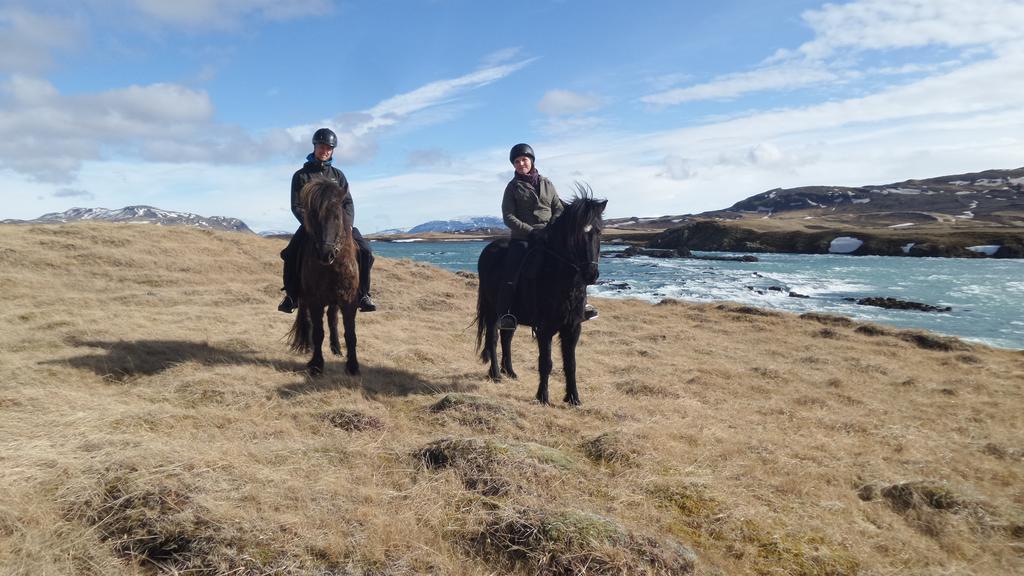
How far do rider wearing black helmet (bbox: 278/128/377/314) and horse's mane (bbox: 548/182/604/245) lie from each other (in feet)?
10.7

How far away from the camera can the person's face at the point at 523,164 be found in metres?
8.30

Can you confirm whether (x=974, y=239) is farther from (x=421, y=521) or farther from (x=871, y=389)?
(x=421, y=521)

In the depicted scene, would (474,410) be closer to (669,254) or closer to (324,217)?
(324,217)

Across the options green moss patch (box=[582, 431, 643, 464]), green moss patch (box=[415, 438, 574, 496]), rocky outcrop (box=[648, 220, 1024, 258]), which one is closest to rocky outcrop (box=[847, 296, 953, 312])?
green moss patch (box=[582, 431, 643, 464])

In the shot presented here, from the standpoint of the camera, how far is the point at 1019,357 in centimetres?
1525

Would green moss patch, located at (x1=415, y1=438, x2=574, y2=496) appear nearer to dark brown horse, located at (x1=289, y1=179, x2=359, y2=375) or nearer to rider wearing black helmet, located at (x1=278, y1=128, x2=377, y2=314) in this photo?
dark brown horse, located at (x1=289, y1=179, x2=359, y2=375)

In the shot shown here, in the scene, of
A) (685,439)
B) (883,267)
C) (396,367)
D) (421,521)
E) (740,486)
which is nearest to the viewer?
(421,521)

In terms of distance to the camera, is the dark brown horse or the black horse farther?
the dark brown horse

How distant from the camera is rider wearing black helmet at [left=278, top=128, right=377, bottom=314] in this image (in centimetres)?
849

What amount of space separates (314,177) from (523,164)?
11.2ft

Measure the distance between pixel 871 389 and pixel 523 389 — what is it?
24.7 feet

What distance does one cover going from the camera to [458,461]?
464cm

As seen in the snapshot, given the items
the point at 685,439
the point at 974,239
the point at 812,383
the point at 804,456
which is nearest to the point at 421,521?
the point at 685,439

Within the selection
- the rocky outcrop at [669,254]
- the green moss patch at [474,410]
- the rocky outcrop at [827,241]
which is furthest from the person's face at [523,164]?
the rocky outcrop at [827,241]
